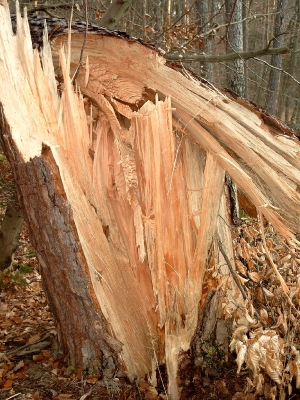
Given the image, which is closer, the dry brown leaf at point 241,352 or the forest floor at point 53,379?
the dry brown leaf at point 241,352

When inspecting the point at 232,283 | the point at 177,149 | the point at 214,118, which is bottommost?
the point at 232,283

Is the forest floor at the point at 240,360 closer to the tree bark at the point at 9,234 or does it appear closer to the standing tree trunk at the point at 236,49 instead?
the tree bark at the point at 9,234

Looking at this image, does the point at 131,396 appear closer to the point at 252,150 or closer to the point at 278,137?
the point at 252,150

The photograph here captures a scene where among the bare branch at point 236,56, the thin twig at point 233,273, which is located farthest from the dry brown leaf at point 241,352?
the bare branch at point 236,56

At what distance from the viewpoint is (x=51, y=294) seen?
2588 mm

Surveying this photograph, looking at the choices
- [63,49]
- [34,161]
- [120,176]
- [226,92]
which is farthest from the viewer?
[120,176]

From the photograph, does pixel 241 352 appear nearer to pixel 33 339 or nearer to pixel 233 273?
pixel 233 273

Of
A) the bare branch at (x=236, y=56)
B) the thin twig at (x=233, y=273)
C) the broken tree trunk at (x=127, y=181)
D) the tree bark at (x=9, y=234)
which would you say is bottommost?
the tree bark at (x=9, y=234)

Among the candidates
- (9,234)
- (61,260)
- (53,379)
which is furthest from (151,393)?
(9,234)

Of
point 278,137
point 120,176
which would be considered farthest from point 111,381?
point 278,137

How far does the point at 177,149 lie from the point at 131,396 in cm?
177

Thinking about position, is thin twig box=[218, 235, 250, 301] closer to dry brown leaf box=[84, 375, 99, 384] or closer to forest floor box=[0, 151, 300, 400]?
forest floor box=[0, 151, 300, 400]

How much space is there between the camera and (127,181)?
2.67 m

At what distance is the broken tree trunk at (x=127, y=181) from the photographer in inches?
89.1
